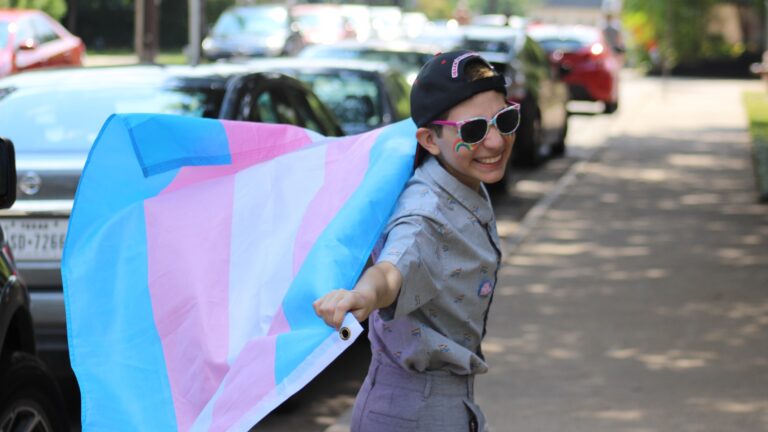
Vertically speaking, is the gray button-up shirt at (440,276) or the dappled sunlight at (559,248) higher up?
the gray button-up shirt at (440,276)

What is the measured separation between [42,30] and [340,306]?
1917 centimetres

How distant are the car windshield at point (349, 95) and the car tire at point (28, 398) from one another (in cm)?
624

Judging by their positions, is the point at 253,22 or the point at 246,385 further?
the point at 253,22

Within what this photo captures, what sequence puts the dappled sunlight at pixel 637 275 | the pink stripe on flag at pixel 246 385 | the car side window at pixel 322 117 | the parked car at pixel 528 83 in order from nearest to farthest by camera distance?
the pink stripe on flag at pixel 246 385, the car side window at pixel 322 117, the dappled sunlight at pixel 637 275, the parked car at pixel 528 83

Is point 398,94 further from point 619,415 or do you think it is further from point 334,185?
point 334,185

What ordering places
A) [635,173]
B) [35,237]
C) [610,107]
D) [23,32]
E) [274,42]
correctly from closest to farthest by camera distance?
[35,237], [635,173], [23,32], [610,107], [274,42]

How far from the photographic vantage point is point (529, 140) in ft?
58.1

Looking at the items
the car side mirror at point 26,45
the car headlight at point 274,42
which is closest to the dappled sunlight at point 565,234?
the car side mirror at point 26,45

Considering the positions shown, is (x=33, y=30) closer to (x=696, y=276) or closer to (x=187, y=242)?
(x=696, y=276)

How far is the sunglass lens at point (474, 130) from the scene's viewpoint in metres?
3.44

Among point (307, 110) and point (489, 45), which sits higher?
point (307, 110)

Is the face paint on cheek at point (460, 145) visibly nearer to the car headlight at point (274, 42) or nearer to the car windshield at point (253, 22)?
the car headlight at point (274, 42)

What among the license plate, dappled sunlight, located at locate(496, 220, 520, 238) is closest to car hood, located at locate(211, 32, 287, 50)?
dappled sunlight, located at locate(496, 220, 520, 238)

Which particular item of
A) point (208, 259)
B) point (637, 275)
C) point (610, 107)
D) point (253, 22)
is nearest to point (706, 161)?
point (610, 107)
